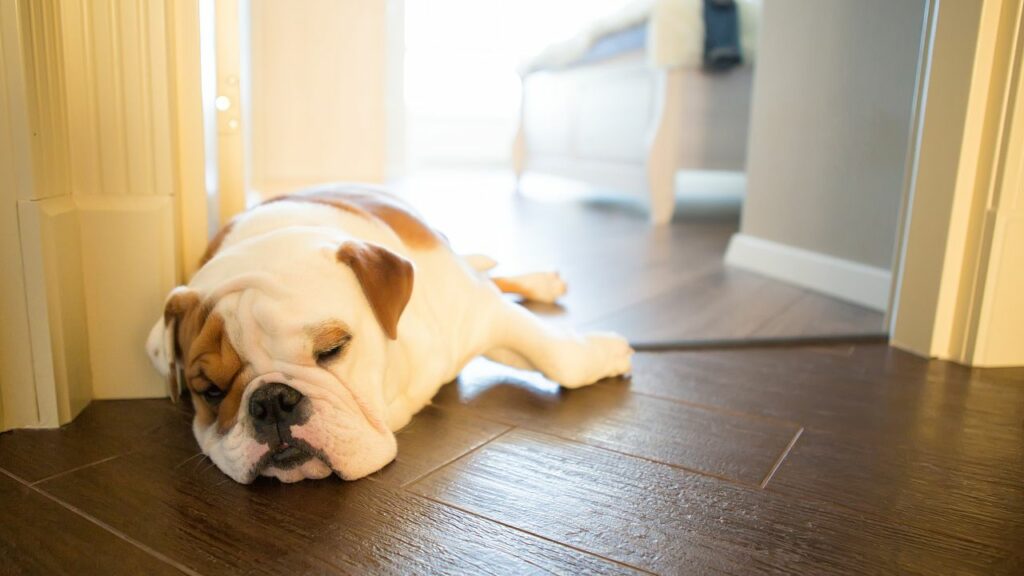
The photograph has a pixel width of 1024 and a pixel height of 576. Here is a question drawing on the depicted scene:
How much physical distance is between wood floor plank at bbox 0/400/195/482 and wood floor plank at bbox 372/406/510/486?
0.42 meters

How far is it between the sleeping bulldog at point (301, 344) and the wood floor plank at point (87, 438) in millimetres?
129

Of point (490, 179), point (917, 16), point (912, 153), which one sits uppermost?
point (917, 16)

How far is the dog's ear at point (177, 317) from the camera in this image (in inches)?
45.7

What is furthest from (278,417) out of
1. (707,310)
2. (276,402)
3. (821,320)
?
(821,320)

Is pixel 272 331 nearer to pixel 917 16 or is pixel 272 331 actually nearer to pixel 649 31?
pixel 917 16

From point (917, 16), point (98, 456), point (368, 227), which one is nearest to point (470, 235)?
point (917, 16)

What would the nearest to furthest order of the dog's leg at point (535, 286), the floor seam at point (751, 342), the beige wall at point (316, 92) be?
the floor seam at point (751, 342)
the dog's leg at point (535, 286)
the beige wall at point (316, 92)

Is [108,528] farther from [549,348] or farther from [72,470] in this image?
[549,348]

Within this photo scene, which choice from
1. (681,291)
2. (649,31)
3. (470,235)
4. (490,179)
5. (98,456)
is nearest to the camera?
(98,456)

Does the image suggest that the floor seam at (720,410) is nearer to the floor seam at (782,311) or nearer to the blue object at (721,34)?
the floor seam at (782,311)

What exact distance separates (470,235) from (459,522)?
2.70m

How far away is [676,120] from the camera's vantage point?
14.5 ft

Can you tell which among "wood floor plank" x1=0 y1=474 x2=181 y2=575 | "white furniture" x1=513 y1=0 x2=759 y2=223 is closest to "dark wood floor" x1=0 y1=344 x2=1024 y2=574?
"wood floor plank" x1=0 y1=474 x2=181 y2=575

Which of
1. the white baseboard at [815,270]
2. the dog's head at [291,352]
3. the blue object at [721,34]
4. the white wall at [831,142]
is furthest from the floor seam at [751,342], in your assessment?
the blue object at [721,34]
